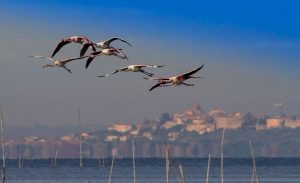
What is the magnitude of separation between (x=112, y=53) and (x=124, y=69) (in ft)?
1.25

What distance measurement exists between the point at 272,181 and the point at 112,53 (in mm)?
83634

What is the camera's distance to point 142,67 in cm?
1842

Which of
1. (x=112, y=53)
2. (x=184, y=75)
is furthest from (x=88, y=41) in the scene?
(x=184, y=75)

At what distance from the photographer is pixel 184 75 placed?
18094 millimetres

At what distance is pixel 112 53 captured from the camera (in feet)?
61.3

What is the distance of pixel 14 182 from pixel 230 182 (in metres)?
19.9

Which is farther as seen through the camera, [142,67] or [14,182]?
[14,182]

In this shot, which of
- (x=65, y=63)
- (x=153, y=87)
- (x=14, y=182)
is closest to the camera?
(x=153, y=87)

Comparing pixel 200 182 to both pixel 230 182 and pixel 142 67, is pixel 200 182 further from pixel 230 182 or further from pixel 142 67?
pixel 142 67

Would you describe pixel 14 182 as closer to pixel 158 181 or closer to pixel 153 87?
pixel 158 181

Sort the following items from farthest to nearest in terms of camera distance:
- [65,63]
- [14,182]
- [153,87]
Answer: [14,182], [65,63], [153,87]

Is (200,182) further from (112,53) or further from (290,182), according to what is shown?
(112,53)

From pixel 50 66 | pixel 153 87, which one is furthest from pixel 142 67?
pixel 50 66

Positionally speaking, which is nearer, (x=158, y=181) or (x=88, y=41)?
(x=88, y=41)
